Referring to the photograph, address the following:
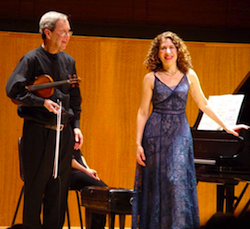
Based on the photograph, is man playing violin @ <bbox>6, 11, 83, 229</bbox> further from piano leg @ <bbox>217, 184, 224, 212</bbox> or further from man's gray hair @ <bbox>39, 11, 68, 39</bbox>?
piano leg @ <bbox>217, 184, 224, 212</bbox>

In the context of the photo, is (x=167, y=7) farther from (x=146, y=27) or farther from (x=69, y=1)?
(x=69, y=1)

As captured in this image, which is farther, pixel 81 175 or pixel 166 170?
pixel 81 175

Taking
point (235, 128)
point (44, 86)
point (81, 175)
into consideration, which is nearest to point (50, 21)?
point (44, 86)

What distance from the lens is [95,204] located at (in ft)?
13.3

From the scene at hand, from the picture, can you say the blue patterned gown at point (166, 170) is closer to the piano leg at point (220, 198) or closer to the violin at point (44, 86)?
the violin at point (44, 86)

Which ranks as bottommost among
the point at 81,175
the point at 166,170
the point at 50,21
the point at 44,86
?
the point at 81,175

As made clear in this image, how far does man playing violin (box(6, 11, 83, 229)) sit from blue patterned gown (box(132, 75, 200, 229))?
57 centimetres

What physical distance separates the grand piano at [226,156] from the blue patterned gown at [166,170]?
1.59ft

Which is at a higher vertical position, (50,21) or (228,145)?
(50,21)

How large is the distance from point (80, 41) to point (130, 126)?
1.21m

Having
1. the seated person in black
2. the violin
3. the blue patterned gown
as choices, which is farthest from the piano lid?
the violin

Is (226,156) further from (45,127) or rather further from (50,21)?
(50,21)

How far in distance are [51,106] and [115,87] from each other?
9.82 ft

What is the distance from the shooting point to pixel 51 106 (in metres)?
3.22
